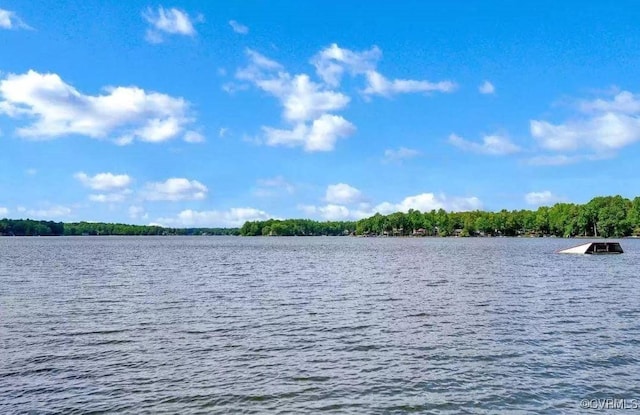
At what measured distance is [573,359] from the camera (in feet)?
82.9

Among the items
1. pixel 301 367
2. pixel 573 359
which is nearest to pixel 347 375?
pixel 301 367

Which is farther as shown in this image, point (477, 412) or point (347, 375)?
point (347, 375)

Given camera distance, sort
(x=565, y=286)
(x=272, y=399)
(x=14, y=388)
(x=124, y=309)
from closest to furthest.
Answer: (x=272, y=399), (x=14, y=388), (x=124, y=309), (x=565, y=286)

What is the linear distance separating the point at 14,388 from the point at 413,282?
4555 cm

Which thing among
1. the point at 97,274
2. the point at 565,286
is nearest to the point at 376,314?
the point at 565,286

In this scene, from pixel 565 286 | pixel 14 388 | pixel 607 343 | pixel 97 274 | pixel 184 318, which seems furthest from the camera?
pixel 97 274

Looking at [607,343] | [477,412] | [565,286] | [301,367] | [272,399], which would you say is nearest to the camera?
[477,412]

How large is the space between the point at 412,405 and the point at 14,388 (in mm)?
15469

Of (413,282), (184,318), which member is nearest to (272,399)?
(184,318)

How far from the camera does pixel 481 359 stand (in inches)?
1003

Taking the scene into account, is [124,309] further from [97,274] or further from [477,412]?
[97,274]

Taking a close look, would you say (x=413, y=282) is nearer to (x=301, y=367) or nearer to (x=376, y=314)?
(x=376, y=314)

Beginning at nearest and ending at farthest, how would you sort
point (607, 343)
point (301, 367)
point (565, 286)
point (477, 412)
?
point (477, 412) < point (301, 367) < point (607, 343) < point (565, 286)

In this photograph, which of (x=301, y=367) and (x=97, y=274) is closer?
(x=301, y=367)
